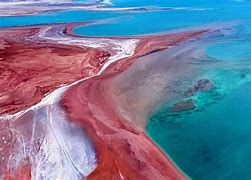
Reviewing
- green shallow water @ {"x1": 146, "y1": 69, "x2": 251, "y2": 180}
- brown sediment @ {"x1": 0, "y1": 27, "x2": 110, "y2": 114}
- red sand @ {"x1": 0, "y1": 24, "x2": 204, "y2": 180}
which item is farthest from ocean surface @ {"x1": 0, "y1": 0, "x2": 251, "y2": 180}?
brown sediment @ {"x1": 0, "y1": 27, "x2": 110, "y2": 114}

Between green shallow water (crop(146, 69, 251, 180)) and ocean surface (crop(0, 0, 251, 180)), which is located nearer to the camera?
green shallow water (crop(146, 69, 251, 180))

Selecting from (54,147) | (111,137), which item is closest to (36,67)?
(54,147)

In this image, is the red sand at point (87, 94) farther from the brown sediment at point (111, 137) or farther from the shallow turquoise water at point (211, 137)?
the shallow turquoise water at point (211, 137)

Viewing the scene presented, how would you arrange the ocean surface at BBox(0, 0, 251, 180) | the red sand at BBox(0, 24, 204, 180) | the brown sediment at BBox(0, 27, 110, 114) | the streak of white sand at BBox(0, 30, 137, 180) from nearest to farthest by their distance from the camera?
1. the streak of white sand at BBox(0, 30, 137, 180)
2. the red sand at BBox(0, 24, 204, 180)
3. the ocean surface at BBox(0, 0, 251, 180)
4. the brown sediment at BBox(0, 27, 110, 114)

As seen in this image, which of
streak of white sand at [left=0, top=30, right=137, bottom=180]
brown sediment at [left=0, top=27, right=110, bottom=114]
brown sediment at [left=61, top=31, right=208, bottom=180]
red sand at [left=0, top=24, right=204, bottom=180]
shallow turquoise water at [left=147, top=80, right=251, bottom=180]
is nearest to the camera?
brown sediment at [left=61, top=31, right=208, bottom=180]

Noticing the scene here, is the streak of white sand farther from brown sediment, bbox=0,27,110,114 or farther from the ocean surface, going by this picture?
the ocean surface

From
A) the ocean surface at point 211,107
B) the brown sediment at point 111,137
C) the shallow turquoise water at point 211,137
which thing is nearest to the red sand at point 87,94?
the brown sediment at point 111,137
